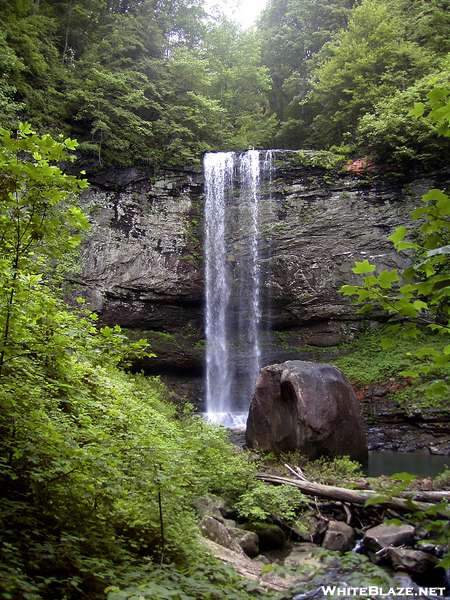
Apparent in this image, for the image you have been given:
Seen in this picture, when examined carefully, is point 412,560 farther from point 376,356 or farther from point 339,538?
point 376,356

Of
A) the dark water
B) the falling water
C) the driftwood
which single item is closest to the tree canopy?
the falling water

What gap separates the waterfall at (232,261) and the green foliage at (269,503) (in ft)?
35.7

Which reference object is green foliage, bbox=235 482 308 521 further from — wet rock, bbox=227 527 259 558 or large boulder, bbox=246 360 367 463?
large boulder, bbox=246 360 367 463

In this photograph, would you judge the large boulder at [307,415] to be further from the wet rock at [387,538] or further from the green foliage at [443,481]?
the wet rock at [387,538]

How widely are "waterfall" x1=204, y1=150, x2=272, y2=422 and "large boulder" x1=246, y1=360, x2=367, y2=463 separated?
731cm

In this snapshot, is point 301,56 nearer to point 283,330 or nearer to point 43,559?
point 283,330

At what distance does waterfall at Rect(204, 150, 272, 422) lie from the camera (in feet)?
54.1

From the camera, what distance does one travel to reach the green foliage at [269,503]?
4930 mm

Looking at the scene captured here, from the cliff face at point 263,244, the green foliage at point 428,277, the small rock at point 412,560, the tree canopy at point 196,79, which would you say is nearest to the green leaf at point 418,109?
the green foliage at point 428,277

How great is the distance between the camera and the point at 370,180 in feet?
52.2

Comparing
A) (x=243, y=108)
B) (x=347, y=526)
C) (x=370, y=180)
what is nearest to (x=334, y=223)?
(x=370, y=180)

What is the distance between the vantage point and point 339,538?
467 centimetres

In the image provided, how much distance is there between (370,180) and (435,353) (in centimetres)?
1611

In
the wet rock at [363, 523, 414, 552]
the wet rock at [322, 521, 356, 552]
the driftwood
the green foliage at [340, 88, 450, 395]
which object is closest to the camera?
the green foliage at [340, 88, 450, 395]
